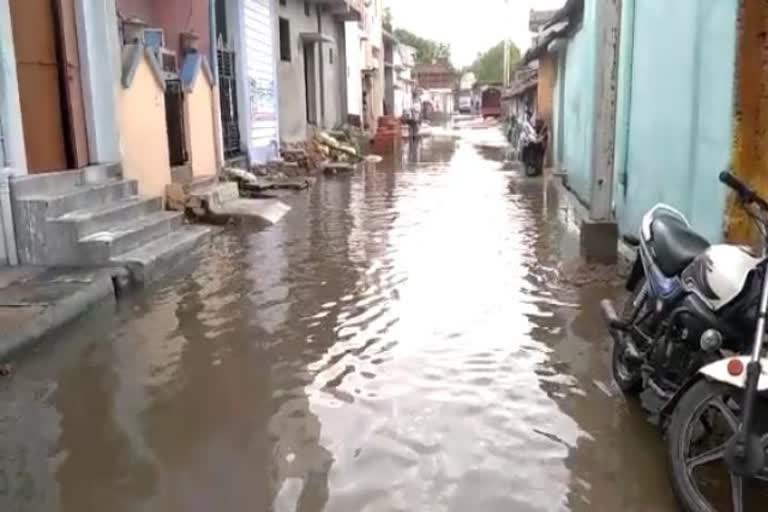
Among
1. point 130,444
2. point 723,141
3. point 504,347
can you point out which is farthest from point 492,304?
point 130,444

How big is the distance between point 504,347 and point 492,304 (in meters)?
1.09

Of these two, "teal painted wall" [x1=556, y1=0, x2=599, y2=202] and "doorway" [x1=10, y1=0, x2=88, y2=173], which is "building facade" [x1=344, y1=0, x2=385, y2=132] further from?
"doorway" [x1=10, y1=0, x2=88, y2=173]

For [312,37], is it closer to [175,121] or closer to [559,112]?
[559,112]

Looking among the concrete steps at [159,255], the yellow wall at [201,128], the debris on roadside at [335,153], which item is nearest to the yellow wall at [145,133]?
the concrete steps at [159,255]

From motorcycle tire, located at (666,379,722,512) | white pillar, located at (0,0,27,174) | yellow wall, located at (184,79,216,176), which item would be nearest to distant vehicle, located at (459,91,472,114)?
yellow wall, located at (184,79,216,176)

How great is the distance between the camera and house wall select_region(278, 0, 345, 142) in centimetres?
1995

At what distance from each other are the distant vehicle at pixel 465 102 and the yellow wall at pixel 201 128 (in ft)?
231

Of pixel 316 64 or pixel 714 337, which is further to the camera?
pixel 316 64

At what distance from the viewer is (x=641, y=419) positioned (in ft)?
13.6

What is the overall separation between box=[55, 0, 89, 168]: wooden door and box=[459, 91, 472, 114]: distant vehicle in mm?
74655

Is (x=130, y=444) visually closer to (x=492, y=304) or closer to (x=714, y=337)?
(x=714, y=337)

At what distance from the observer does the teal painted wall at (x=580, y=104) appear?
37.8ft

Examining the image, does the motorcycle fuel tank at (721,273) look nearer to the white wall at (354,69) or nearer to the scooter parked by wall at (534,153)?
the scooter parked by wall at (534,153)

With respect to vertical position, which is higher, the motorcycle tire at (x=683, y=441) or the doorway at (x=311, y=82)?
the doorway at (x=311, y=82)
